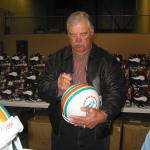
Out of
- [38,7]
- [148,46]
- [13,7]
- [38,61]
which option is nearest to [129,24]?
[38,7]

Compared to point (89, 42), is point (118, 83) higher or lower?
lower

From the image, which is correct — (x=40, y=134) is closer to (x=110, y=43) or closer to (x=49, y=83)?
(x=49, y=83)

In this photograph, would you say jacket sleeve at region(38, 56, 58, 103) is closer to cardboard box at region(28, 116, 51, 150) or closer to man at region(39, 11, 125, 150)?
man at region(39, 11, 125, 150)

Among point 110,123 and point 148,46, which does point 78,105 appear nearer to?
point 110,123

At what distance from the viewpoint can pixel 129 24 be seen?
13.5 metres

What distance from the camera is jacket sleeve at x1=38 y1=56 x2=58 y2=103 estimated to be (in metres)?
1.83

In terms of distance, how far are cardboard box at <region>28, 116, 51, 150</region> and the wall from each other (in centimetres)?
327

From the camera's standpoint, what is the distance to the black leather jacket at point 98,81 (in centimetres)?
178

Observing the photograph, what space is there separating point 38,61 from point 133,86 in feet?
3.88

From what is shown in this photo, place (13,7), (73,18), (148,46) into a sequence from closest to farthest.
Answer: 1. (73,18)
2. (148,46)
3. (13,7)

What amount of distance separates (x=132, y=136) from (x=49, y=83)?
5.48 ft

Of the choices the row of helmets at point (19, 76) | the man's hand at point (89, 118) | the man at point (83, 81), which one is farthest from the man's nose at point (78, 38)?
the row of helmets at point (19, 76)

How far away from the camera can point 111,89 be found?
5.84 feet

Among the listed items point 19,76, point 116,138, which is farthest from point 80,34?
point 19,76
